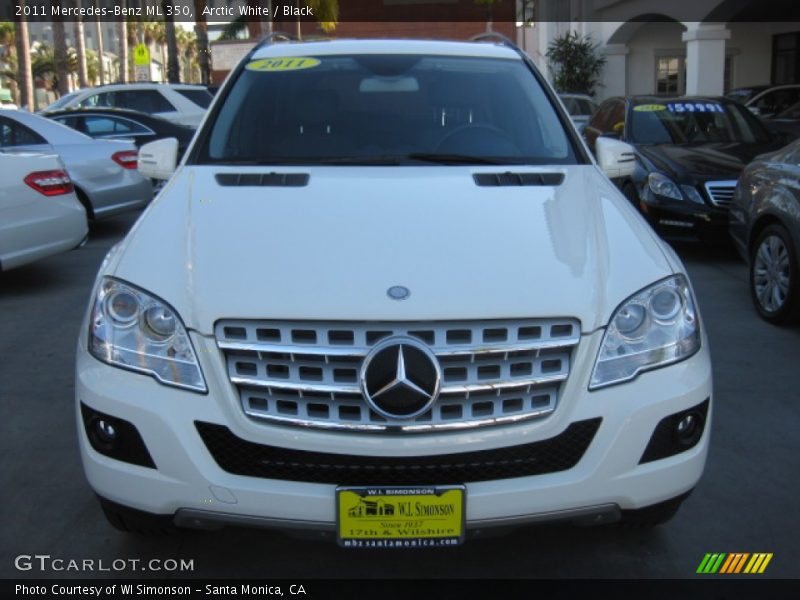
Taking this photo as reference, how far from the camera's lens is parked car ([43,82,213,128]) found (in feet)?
43.4

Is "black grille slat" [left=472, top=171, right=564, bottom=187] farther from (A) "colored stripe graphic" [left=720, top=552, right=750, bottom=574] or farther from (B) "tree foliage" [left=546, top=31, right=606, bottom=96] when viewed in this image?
(B) "tree foliage" [left=546, top=31, right=606, bottom=96]

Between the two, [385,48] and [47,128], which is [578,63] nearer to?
[47,128]

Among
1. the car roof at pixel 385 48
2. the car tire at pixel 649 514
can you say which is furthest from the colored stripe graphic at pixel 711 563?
the car roof at pixel 385 48

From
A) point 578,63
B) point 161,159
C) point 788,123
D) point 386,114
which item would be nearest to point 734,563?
point 386,114

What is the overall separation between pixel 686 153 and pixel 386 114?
5.35 m

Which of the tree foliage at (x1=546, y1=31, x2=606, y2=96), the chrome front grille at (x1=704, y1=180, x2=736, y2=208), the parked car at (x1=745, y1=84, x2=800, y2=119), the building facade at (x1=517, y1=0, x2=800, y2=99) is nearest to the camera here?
the chrome front grille at (x1=704, y1=180, x2=736, y2=208)

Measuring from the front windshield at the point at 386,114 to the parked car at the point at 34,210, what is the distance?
3.30 m

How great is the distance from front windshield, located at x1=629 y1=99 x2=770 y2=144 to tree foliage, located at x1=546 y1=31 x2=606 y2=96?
16.6m

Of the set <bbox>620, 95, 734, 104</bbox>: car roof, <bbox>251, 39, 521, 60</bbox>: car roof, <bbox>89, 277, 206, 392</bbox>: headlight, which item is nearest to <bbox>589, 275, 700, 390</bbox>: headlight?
<bbox>89, 277, 206, 392</bbox>: headlight

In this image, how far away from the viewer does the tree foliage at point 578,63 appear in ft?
83.7

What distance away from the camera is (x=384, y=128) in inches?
154

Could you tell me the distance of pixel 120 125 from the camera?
37.4 ft

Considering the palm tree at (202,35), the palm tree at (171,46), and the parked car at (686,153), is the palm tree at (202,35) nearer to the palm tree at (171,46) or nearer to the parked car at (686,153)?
the palm tree at (171,46)

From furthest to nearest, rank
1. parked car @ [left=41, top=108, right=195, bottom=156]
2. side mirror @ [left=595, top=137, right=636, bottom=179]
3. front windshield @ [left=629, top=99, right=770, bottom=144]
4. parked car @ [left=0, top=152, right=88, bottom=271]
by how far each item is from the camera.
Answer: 1. parked car @ [left=41, top=108, right=195, bottom=156]
2. front windshield @ [left=629, top=99, right=770, bottom=144]
3. parked car @ [left=0, top=152, right=88, bottom=271]
4. side mirror @ [left=595, top=137, right=636, bottom=179]
